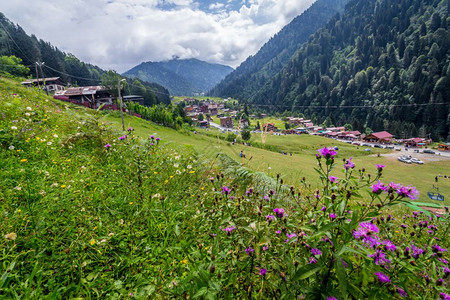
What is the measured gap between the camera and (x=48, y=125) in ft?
19.7

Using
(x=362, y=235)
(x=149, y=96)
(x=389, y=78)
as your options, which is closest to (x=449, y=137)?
(x=389, y=78)

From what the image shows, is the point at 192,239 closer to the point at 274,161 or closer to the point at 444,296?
the point at 444,296

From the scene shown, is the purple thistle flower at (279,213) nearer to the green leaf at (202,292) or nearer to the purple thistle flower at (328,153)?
the purple thistle flower at (328,153)

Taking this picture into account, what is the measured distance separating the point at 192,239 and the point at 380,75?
14824cm

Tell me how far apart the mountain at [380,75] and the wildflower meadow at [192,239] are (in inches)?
4176

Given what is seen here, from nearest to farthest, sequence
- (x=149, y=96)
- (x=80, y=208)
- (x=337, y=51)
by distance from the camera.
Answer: (x=80, y=208), (x=149, y=96), (x=337, y=51)

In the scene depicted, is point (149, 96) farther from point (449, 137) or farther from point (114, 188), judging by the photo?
point (449, 137)

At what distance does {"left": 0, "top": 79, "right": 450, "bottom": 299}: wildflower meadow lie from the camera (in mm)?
1396

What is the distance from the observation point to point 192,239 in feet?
7.81

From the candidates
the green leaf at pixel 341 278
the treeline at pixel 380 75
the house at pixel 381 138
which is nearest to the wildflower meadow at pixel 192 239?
the green leaf at pixel 341 278

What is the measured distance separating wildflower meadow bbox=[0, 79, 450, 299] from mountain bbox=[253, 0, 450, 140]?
106067 mm

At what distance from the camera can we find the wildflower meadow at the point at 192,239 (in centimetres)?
140

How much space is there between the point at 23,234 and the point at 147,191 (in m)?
1.48

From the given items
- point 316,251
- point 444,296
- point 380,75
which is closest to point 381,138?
point 380,75
